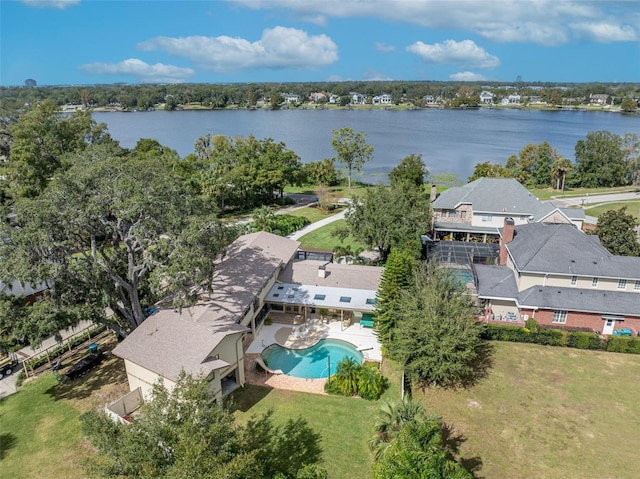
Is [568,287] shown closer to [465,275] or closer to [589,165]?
[465,275]

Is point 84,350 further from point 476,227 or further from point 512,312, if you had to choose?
point 476,227

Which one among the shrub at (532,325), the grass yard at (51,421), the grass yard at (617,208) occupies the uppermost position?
the grass yard at (617,208)

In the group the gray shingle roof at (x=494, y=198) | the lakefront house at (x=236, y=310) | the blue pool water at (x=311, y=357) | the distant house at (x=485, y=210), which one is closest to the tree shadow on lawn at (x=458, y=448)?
the blue pool water at (x=311, y=357)

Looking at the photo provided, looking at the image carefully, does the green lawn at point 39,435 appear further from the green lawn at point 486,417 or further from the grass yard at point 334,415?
the grass yard at point 334,415

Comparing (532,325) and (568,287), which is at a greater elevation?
(568,287)

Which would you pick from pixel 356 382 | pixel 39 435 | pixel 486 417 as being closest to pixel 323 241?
pixel 356 382

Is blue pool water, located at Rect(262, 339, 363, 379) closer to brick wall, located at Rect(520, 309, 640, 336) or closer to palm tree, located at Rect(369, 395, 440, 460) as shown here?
palm tree, located at Rect(369, 395, 440, 460)
